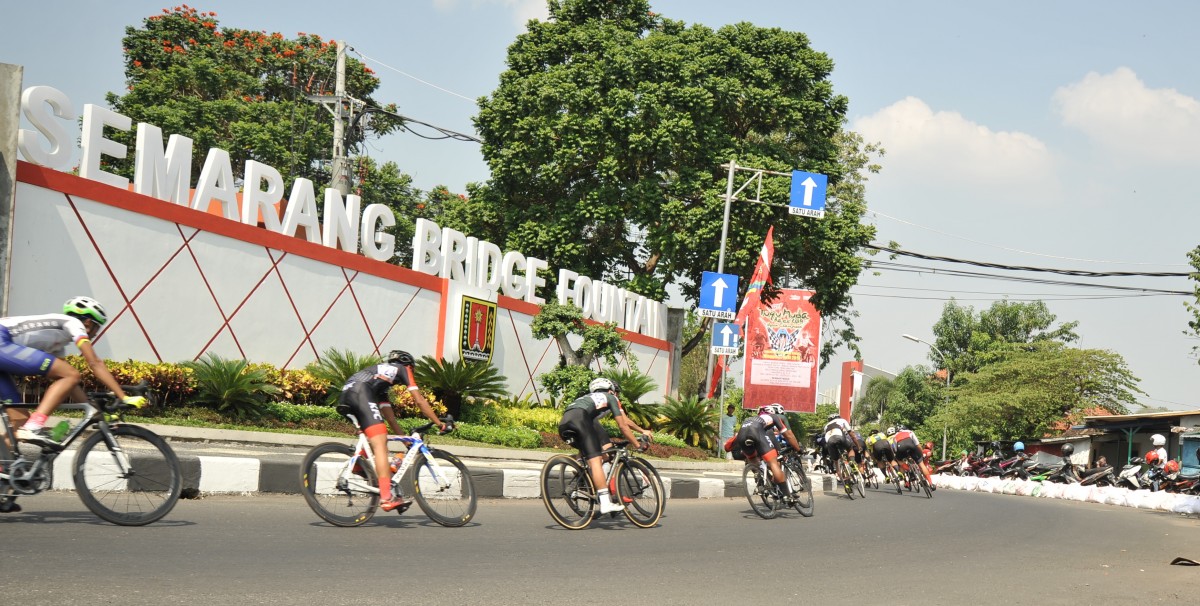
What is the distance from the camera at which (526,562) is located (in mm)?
7625

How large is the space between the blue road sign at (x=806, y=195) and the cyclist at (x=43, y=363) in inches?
854

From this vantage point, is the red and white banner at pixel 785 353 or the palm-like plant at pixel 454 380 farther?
the red and white banner at pixel 785 353

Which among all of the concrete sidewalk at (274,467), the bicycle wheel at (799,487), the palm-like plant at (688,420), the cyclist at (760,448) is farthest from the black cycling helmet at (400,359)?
the palm-like plant at (688,420)

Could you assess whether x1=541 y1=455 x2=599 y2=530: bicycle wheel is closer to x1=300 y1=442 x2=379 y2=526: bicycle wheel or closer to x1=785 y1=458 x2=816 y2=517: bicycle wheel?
x1=300 y1=442 x2=379 y2=526: bicycle wheel

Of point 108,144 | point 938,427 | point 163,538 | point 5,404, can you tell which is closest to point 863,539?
point 163,538

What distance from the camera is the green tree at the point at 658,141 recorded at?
32156 mm

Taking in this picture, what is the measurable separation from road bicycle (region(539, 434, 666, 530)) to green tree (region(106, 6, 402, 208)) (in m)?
27.7

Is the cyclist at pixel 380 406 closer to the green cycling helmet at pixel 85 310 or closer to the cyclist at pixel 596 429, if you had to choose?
the cyclist at pixel 596 429

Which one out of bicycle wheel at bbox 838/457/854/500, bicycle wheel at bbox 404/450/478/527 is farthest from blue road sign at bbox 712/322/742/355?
bicycle wheel at bbox 404/450/478/527

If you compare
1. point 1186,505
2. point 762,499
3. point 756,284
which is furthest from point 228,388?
point 1186,505

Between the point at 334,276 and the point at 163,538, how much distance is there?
14.0 m

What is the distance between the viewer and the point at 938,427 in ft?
175

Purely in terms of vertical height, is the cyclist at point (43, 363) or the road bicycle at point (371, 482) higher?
the cyclist at point (43, 363)

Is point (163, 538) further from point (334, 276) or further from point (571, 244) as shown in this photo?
point (571, 244)
